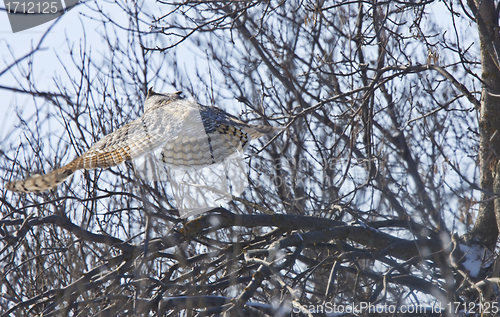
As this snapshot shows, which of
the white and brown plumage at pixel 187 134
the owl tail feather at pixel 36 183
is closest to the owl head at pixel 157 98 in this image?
the white and brown plumage at pixel 187 134

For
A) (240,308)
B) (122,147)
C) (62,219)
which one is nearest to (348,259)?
(240,308)

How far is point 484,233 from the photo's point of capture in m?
4.42

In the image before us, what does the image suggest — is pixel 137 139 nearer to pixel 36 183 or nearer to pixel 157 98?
pixel 157 98

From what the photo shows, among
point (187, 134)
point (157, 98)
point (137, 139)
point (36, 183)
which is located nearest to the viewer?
point (36, 183)

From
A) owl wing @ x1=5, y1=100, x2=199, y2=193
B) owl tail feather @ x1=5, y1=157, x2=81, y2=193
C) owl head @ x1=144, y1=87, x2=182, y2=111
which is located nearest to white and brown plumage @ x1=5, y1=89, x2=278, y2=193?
owl wing @ x1=5, y1=100, x2=199, y2=193

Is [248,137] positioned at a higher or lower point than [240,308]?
higher

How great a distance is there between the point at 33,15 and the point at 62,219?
110 cm

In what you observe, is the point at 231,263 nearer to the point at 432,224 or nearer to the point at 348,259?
the point at 348,259

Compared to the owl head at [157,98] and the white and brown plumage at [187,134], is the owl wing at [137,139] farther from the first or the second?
the owl head at [157,98]

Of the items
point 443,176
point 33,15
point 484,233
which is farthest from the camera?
point 484,233

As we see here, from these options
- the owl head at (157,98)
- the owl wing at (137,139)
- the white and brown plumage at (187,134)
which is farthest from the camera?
the owl head at (157,98)

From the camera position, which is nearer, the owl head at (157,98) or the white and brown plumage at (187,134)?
the white and brown plumage at (187,134)

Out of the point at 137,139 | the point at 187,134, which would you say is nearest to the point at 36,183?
the point at 137,139

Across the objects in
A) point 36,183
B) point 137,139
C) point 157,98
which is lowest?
point 36,183
